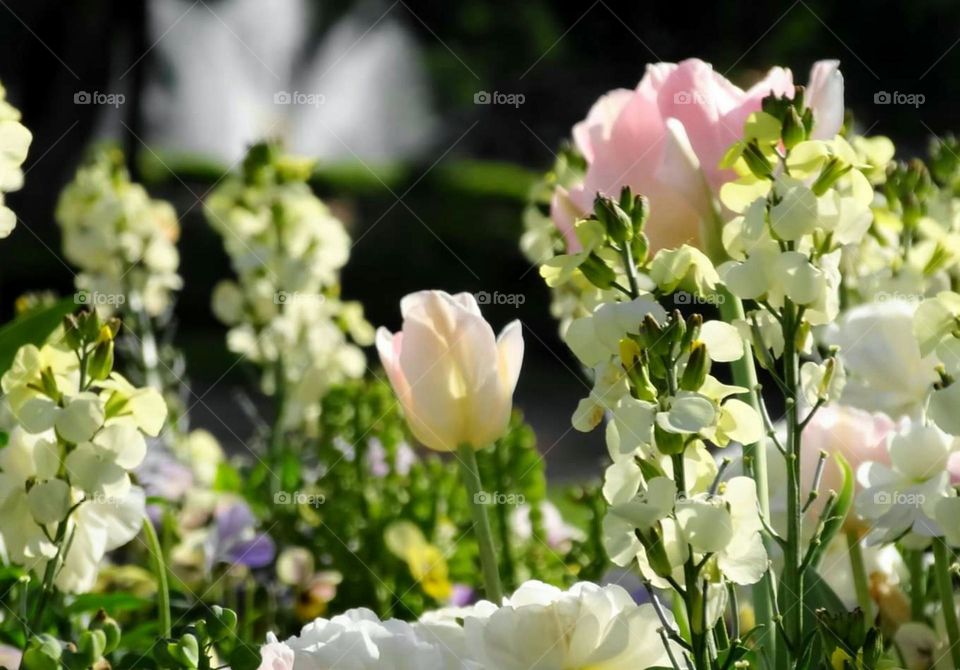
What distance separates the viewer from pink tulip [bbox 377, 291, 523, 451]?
54 cm

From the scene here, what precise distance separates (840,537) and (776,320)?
22 cm

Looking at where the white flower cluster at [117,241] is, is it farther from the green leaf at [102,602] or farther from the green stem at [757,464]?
the green stem at [757,464]

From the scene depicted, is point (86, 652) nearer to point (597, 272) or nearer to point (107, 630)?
point (107, 630)

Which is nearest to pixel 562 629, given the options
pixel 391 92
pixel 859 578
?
pixel 859 578

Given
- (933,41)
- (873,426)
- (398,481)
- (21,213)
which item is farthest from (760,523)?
(933,41)

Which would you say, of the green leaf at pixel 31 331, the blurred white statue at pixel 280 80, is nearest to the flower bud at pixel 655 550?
the green leaf at pixel 31 331

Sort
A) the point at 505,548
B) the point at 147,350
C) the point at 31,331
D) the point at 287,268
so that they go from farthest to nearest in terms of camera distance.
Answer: the point at 147,350, the point at 287,268, the point at 505,548, the point at 31,331

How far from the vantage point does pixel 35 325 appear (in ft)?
2.52

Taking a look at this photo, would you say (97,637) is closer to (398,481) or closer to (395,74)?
(398,481)

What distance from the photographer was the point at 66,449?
0.49 m
